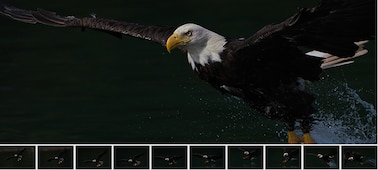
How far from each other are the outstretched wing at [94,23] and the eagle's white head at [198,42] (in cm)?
44

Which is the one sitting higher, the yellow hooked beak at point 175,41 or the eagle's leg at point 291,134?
the yellow hooked beak at point 175,41

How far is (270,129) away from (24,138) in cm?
170

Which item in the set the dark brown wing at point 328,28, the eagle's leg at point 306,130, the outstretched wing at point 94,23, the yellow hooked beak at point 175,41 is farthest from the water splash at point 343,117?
the outstretched wing at point 94,23

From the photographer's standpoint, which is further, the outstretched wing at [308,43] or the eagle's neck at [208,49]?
the eagle's neck at [208,49]

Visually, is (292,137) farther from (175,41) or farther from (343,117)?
(175,41)

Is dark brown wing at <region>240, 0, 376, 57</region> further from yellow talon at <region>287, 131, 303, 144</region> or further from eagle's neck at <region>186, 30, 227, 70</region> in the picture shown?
yellow talon at <region>287, 131, 303, 144</region>

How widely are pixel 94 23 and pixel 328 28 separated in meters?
2.06

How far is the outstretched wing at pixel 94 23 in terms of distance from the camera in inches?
343

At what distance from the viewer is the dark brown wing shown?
7.41 metres

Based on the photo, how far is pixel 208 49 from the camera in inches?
320

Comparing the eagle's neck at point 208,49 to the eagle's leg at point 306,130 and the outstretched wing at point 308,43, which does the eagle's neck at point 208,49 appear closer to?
the outstretched wing at point 308,43

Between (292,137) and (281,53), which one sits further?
(292,137)

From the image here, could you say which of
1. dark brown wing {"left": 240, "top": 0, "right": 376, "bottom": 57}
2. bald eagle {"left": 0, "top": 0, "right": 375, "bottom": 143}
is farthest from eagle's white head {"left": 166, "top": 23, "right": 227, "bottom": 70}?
dark brown wing {"left": 240, "top": 0, "right": 376, "bottom": 57}

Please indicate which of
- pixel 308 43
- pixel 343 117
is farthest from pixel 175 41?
pixel 343 117
